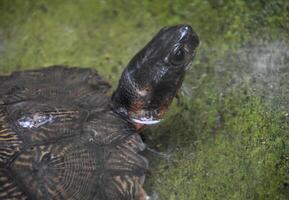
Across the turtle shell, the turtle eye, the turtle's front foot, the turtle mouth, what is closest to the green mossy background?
the turtle's front foot

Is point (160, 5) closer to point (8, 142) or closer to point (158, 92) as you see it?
point (158, 92)


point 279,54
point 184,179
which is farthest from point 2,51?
point 279,54

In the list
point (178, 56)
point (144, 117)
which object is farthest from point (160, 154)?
point (178, 56)

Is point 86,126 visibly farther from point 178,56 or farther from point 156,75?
point 178,56

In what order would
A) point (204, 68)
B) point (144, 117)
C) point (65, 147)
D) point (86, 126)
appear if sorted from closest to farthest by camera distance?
point (65, 147) < point (86, 126) < point (144, 117) < point (204, 68)

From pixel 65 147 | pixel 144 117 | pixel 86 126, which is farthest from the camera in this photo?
pixel 144 117

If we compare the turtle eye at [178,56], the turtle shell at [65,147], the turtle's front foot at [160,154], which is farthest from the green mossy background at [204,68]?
the turtle eye at [178,56]
